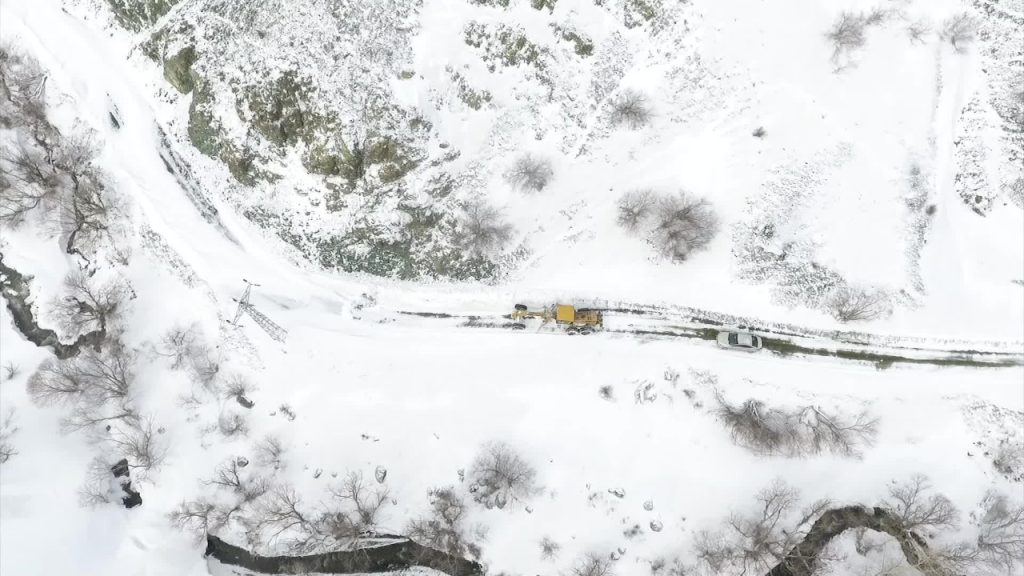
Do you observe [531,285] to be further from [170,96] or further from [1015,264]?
[1015,264]

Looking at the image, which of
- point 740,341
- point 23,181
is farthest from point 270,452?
point 740,341

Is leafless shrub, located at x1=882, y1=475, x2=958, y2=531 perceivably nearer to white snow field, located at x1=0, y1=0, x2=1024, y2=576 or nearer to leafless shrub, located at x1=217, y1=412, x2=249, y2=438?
white snow field, located at x1=0, y1=0, x2=1024, y2=576

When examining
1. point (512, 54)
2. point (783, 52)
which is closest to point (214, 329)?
point (512, 54)

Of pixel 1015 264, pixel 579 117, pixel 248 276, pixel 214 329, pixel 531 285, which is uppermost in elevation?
pixel 1015 264

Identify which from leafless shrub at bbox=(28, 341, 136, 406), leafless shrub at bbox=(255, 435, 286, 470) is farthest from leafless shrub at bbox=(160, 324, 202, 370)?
leafless shrub at bbox=(255, 435, 286, 470)

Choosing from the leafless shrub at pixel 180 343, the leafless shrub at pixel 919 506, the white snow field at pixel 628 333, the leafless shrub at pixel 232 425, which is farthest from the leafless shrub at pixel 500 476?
the leafless shrub at pixel 919 506

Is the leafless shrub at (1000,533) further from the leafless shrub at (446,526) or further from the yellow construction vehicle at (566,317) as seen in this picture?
the leafless shrub at (446,526)
